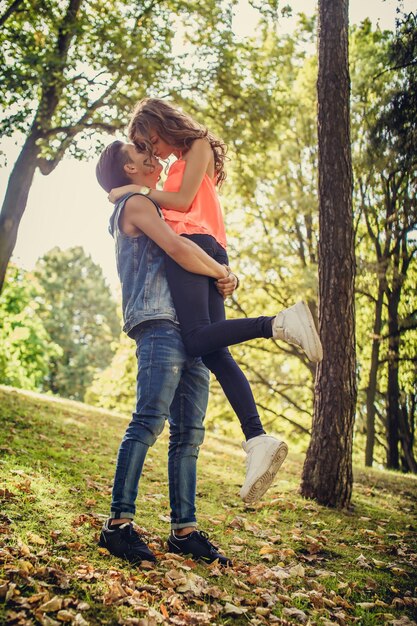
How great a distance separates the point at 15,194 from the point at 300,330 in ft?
26.4

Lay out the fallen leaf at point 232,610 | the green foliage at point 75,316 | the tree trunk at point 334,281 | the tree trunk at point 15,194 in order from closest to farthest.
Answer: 1. the fallen leaf at point 232,610
2. the tree trunk at point 334,281
3. the tree trunk at point 15,194
4. the green foliage at point 75,316

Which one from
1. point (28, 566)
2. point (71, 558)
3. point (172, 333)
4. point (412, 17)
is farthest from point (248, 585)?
point (412, 17)

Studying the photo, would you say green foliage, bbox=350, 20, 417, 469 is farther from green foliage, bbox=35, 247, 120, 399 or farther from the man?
green foliage, bbox=35, 247, 120, 399

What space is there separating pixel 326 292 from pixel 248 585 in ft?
11.5

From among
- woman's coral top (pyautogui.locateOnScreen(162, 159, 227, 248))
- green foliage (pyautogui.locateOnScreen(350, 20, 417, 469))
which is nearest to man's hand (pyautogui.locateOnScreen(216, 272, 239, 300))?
woman's coral top (pyautogui.locateOnScreen(162, 159, 227, 248))

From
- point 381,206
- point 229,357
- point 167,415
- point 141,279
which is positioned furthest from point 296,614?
point 381,206

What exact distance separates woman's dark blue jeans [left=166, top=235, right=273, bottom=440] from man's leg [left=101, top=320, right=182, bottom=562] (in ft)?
0.45

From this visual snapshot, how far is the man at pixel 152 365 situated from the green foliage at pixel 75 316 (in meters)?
29.8

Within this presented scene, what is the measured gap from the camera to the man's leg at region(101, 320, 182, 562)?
2715 mm

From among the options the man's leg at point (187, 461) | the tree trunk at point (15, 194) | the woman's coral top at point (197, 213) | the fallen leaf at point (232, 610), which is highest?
the tree trunk at point (15, 194)

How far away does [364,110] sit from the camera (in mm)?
11500

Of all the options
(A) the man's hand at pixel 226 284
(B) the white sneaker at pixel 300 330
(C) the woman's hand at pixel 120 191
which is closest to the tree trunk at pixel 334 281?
(A) the man's hand at pixel 226 284

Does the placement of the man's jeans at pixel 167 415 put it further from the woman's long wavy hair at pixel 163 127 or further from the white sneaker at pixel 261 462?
the woman's long wavy hair at pixel 163 127

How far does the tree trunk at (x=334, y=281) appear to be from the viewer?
5.30 m
